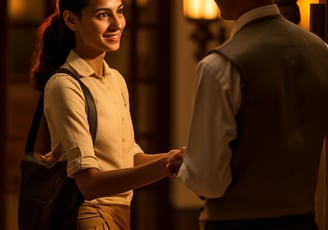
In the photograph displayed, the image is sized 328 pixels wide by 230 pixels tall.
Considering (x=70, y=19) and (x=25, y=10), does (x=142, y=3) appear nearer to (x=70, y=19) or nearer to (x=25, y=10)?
(x=25, y=10)

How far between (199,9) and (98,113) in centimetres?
363

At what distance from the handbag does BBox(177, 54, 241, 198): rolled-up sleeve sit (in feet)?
1.89

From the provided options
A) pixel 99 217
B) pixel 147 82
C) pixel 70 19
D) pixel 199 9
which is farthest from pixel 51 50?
pixel 147 82

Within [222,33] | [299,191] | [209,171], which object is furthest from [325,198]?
[222,33]

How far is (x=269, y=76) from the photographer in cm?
223

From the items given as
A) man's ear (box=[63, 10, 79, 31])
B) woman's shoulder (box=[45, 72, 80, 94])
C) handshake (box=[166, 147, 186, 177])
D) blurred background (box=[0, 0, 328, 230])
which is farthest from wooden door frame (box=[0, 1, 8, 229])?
handshake (box=[166, 147, 186, 177])

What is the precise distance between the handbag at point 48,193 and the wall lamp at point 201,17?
3.48 meters

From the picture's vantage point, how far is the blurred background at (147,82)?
6.52m

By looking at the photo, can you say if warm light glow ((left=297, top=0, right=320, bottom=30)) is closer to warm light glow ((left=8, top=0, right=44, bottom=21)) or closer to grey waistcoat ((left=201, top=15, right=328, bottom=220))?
grey waistcoat ((left=201, top=15, right=328, bottom=220))

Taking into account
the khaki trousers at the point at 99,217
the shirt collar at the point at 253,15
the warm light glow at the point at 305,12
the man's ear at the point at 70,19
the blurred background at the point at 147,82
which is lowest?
the blurred background at the point at 147,82

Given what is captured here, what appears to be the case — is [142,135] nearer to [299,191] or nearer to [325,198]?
[325,198]

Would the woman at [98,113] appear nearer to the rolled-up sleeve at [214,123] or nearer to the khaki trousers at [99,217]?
the khaki trousers at [99,217]

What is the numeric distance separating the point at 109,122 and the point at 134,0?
404 centimetres

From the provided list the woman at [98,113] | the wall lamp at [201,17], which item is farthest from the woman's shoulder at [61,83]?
the wall lamp at [201,17]
